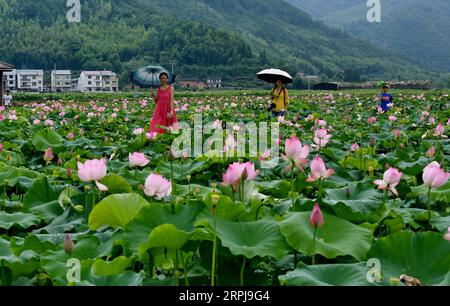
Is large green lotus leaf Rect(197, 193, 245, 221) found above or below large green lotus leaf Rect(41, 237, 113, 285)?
above

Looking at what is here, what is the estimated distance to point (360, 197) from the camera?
223 centimetres

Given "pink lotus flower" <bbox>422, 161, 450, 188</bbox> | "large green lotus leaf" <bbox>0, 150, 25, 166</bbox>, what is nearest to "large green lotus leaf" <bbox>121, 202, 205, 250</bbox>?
"pink lotus flower" <bbox>422, 161, 450, 188</bbox>

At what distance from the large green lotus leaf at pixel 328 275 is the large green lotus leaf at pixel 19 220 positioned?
1056mm

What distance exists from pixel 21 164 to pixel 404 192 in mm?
2381

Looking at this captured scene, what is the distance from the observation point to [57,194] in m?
2.41

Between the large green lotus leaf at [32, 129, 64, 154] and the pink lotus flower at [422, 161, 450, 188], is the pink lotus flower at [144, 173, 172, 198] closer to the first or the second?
the pink lotus flower at [422, 161, 450, 188]

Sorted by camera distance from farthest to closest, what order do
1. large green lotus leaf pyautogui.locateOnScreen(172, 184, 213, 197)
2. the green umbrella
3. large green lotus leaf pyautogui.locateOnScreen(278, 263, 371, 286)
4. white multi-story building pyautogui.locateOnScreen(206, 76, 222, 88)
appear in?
white multi-story building pyautogui.locateOnScreen(206, 76, 222, 88) → the green umbrella → large green lotus leaf pyautogui.locateOnScreen(172, 184, 213, 197) → large green lotus leaf pyautogui.locateOnScreen(278, 263, 371, 286)

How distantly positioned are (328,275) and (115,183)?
118 centimetres

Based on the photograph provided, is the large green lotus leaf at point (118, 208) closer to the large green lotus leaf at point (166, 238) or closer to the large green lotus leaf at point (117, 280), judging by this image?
the large green lotus leaf at point (166, 238)

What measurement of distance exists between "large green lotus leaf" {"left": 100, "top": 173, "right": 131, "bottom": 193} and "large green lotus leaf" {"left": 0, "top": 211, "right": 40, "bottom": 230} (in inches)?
12.1

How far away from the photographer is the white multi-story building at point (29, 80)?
2711 inches

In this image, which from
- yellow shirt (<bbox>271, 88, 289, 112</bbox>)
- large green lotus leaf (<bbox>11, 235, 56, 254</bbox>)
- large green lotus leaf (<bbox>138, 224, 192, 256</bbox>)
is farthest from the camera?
yellow shirt (<bbox>271, 88, 289, 112</bbox>)

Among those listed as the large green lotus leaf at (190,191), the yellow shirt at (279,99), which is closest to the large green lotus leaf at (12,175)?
the large green lotus leaf at (190,191)

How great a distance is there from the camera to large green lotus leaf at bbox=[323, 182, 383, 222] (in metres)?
2.05
